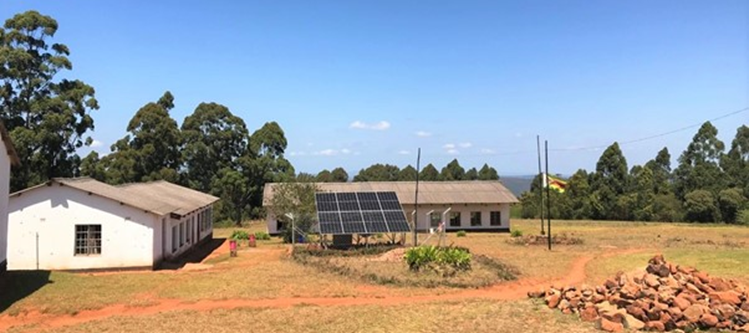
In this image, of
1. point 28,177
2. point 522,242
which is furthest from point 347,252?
point 28,177

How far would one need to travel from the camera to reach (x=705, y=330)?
12859 millimetres

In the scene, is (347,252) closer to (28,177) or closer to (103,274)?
(103,274)

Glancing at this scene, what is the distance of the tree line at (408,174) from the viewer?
78.2 meters

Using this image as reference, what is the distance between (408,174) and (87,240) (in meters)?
57.5

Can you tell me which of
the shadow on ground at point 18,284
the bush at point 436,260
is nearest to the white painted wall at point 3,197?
the shadow on ground at point 18,284

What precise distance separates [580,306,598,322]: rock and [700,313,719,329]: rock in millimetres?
2427

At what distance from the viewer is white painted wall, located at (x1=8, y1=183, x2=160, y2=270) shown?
23312 millimetres

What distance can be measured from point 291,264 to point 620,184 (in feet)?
167

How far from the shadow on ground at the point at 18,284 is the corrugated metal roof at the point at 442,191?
2150 centimetres

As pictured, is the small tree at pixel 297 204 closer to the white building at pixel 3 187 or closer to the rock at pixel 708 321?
the white building at pixel 3 187

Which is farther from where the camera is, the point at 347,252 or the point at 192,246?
the point at 192,246

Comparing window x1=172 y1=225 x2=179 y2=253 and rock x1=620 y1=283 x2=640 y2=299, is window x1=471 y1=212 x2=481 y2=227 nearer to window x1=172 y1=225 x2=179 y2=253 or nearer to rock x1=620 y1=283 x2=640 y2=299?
window x1=172 y1=225 x2=179 y2=253

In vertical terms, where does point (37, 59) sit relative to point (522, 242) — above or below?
above

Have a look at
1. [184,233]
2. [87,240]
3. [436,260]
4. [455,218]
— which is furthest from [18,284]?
[455,218]
